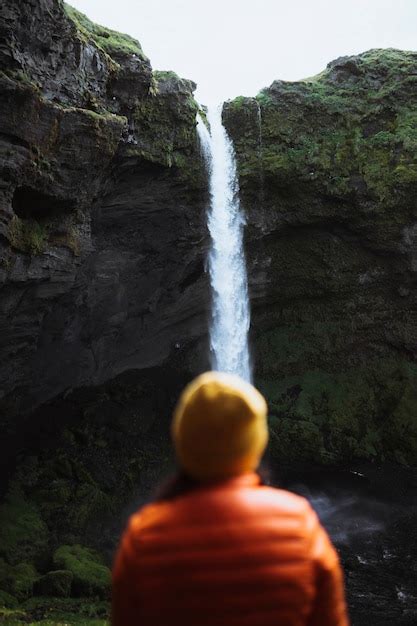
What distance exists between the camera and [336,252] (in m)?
25.6

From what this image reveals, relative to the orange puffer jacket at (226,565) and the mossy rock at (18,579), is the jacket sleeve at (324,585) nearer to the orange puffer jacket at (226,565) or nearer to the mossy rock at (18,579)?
the orange puffer jacket at (226,565)

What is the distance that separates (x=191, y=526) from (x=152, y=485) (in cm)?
1974

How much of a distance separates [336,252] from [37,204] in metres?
14.4

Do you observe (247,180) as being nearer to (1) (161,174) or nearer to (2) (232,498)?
(1) (161,174)

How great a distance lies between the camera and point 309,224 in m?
24.9

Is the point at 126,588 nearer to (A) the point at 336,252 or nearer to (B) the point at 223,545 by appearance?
(B) the point at 223,545

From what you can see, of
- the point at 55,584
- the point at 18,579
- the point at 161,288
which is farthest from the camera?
the point at 161,288

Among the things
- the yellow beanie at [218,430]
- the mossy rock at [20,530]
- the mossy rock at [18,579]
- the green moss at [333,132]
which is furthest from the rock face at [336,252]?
the yellow beanie at [218,430]

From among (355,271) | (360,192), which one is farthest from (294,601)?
(355,271)

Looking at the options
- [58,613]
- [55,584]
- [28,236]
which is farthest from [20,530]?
[28,236]

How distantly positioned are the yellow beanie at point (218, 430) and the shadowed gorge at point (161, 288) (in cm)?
1031

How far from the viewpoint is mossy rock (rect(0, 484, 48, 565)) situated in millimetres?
16247

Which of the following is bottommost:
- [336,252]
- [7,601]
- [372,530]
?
[372,530]

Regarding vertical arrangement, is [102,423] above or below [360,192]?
below
